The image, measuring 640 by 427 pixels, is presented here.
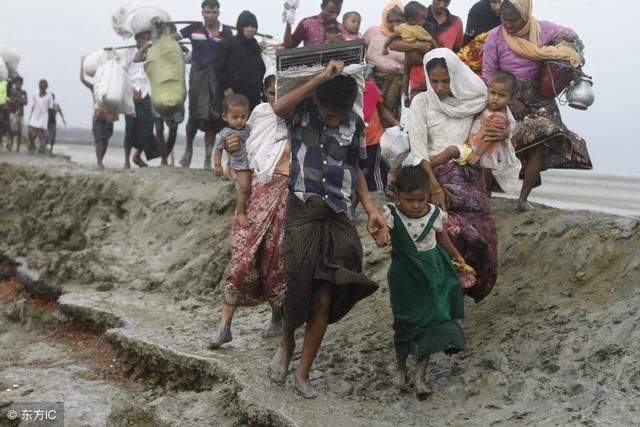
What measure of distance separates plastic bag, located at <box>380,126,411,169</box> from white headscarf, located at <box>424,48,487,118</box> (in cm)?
34

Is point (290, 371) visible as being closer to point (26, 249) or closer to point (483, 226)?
point (483, 226)

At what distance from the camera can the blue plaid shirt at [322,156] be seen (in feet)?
15.1

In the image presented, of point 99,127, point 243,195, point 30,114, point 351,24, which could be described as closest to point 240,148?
point 243,195

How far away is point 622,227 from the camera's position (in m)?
5.42

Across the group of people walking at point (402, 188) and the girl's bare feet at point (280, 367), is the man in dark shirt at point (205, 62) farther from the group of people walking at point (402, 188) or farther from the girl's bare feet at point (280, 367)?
the girl's bare feet at point (280, 367)

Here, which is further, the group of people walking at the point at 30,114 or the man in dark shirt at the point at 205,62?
the group of people walking at the point at 30,114

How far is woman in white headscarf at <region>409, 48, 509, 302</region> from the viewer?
4949 mm

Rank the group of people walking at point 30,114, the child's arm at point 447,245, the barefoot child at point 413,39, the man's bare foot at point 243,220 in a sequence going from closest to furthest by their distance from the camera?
the child's arm at point 447,245, the man's bare foot at point 243,220, the barefoot child at point 413,39, the group of people walking at point 30,114

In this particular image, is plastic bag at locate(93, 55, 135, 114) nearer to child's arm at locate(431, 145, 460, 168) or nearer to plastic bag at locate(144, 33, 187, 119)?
plastic bag at locate(144, 33, 187, 119)

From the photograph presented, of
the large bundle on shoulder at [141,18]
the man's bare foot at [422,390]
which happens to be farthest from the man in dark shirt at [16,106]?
the man's bare foot at [422,390]

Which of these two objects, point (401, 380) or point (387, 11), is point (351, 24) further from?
point (401, 380)

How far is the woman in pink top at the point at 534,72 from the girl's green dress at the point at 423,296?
180 cm

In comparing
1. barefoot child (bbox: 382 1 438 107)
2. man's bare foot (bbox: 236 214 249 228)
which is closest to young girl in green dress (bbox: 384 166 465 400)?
man's bare foot (bbox: 236 214 249 228)

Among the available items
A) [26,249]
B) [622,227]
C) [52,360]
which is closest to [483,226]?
[622,227]
